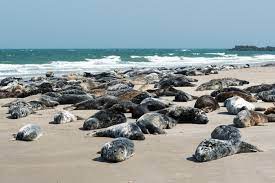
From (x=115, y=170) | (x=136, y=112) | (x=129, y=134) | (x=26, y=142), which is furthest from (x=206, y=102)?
(x=115, y=170)

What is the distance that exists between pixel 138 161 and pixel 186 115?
2.81 meters

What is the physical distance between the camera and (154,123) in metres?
7.54

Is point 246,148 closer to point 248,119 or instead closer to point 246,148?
point 246,148

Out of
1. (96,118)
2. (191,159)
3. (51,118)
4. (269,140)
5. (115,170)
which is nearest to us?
(115,170)

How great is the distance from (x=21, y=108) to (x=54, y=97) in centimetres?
239

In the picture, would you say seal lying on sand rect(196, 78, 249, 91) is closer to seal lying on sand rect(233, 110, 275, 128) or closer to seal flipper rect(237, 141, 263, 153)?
seal lying on sand rect(233, 110, 275, 128)

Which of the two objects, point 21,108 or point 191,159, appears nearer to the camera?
point 191,159

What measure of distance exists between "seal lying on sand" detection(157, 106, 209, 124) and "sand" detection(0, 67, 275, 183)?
0.46m

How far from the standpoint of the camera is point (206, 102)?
980cm

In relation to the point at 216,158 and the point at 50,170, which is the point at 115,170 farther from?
the point at 216,158

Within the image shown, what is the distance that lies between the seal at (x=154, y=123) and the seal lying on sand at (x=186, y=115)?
0.30 m

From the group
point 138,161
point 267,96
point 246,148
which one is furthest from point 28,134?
point 267,96

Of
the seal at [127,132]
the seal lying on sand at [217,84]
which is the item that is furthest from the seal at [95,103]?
the seal lying on sand at [217,84]

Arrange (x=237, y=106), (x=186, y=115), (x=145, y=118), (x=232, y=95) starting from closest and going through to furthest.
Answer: (x=145, y=118)
(x=186, y=115)
(x=237, y=106)
(x=232, y=95)
